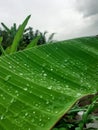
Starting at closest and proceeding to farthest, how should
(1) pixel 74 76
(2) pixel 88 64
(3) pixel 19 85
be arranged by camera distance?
(3) pixel 19 85 → (1) pixel 74 76 → (2) pixel 88 64

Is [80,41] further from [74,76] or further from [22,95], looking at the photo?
[22,95]

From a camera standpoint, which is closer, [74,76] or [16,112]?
[16,112]

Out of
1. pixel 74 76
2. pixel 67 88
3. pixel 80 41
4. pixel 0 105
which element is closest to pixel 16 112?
pixel 0 105

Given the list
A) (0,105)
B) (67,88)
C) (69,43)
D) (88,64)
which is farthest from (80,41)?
(0,105)

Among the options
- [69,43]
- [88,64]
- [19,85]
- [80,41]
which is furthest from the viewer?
[80,41]

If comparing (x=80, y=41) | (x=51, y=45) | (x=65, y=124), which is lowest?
(x=65, y=124)

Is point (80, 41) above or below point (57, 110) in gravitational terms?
below

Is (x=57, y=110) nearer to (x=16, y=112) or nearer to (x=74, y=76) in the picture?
(x=16, y=112)
